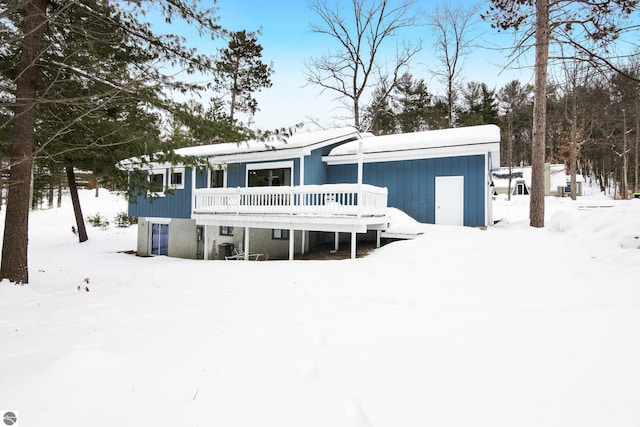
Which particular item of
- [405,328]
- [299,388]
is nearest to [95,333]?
[299,388]

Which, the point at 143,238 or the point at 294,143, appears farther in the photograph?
the point at 143,238

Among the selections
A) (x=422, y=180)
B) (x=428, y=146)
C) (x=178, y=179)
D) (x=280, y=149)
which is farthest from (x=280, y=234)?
(x=428, y=146)

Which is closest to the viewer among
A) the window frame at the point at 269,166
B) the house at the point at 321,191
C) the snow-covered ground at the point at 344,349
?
the snow-covered ground at the point at 344,349

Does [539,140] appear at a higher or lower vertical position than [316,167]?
higher

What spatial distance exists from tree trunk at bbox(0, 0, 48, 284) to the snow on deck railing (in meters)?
5.68

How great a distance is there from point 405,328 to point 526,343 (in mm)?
1115

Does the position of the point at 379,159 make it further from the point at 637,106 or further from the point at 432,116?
the point at 637,106

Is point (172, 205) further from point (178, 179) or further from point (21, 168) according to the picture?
point (21, 168)

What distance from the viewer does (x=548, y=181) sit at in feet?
103

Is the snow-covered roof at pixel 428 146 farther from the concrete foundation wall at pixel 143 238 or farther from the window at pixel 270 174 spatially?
the concrete foundation wall at pixel 143 238

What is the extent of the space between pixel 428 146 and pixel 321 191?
455 centimetres

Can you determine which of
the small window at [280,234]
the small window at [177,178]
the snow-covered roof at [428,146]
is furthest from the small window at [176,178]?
the snow-covered roof at [428,146]

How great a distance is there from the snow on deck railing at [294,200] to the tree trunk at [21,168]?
5680 mm

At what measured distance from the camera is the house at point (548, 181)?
30875 mm
